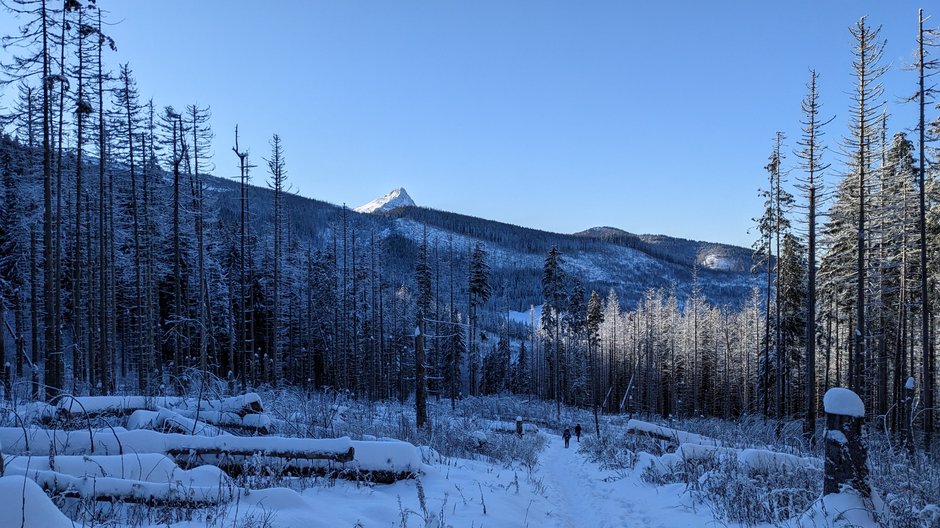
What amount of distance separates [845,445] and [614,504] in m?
4.96

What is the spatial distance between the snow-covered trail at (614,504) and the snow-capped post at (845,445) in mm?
2128

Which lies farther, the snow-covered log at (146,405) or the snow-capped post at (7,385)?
the snow-covered log at (146,405)

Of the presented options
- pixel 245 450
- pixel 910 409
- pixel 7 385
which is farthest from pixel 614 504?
pixel 7 385

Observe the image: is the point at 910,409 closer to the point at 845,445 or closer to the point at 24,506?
the point at 845,445

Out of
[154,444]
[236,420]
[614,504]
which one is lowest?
[614,504]

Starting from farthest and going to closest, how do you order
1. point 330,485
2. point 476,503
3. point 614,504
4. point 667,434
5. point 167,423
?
point 667,434 < point 614,504 < point 167,423 < point 476,503 < point 330,485

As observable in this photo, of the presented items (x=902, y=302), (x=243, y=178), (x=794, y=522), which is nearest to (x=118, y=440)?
(x=794, y=522)

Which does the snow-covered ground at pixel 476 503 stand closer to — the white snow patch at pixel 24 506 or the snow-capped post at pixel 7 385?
the white snow patch at pixel 24 506

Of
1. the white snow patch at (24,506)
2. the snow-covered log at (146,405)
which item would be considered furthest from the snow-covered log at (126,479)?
the snow-covered log at (146,405)

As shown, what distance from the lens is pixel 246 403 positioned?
7.27m

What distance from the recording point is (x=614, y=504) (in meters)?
8.21

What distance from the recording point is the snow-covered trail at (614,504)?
668cm

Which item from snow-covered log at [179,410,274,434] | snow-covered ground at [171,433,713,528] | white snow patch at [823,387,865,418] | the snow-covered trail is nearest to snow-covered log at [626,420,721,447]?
the snow-covered trail

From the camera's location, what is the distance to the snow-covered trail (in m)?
6.68
